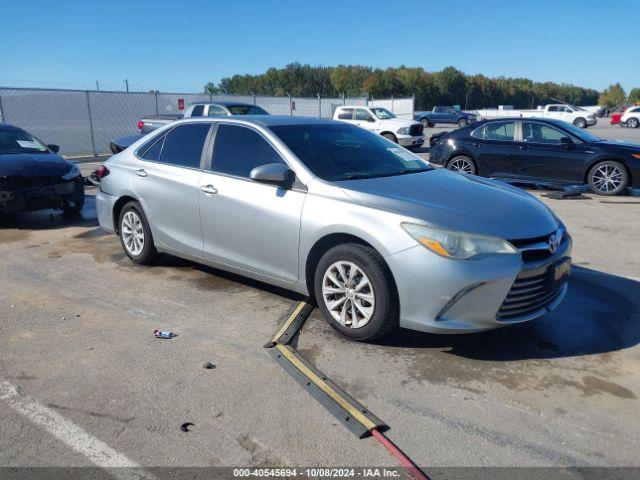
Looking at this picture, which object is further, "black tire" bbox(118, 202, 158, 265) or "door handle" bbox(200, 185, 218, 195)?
"black tire" bbox(118, 202, 158, 265)

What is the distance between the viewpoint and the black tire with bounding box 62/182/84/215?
844 cm

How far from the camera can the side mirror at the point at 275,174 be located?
430cm

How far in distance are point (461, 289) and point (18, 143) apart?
789cm

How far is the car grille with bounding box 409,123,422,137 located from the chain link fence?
9538 mm

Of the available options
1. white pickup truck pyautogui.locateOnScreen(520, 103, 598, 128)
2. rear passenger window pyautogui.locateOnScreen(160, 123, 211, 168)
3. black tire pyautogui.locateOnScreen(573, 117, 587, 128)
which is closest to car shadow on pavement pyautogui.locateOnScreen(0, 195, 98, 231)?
rear passenger window pyautogui.locateOnScreen(160, 123, 211, 168)

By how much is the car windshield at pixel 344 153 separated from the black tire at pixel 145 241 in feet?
6.29

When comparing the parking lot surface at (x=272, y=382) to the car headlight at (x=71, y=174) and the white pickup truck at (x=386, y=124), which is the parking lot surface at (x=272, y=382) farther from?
the white pickup truck at (x=386, y=124)

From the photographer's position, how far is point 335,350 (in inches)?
156

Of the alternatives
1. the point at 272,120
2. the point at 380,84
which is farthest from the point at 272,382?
the point at 380,84

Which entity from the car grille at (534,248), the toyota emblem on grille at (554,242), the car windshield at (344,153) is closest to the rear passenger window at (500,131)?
the car windshield at (344,153)

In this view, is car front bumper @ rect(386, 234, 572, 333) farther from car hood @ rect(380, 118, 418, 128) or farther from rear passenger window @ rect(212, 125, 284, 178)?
car hood @ rect(380, 118, 418, 128)

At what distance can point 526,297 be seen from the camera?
375 cm

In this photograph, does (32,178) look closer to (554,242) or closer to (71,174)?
(71,174)

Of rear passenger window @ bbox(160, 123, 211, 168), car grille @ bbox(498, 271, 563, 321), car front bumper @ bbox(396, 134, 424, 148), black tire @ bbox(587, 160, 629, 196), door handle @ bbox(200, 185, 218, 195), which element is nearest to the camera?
car grille @ bbox(498, 271, 563, 321)
